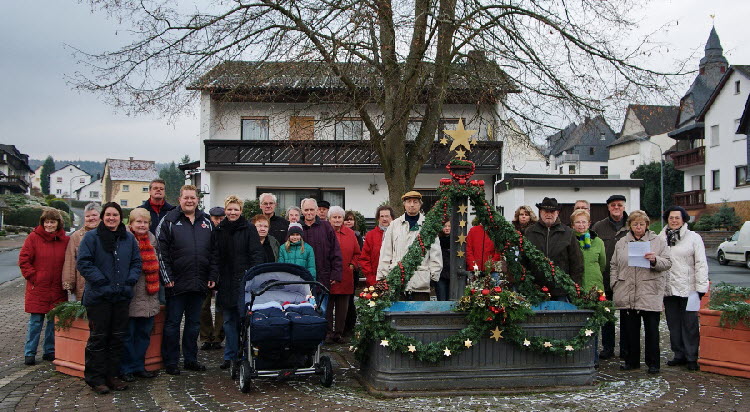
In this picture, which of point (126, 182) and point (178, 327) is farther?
point (126, 182)

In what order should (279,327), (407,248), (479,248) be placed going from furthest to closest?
1. (479,248)
2. (407,248)
3. (279,327)

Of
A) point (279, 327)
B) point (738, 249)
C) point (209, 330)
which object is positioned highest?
point (279, 327)

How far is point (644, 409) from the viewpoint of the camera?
6.12 m

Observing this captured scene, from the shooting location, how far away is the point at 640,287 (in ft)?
25.4

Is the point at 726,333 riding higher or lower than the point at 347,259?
lower

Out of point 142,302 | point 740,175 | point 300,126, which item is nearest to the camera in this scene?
point 142,302

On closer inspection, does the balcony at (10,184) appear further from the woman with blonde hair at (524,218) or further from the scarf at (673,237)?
the scarf at (673,237)

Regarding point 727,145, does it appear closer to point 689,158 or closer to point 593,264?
point 689,158

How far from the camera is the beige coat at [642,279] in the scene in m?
7.65

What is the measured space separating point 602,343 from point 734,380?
1.86m

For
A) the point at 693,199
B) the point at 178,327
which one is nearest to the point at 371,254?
the point at 178,327

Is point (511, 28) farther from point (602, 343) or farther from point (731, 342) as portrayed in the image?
point (731, 342)

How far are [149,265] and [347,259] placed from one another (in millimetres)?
3106

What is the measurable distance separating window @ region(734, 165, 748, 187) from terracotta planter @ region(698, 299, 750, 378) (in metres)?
39.6
